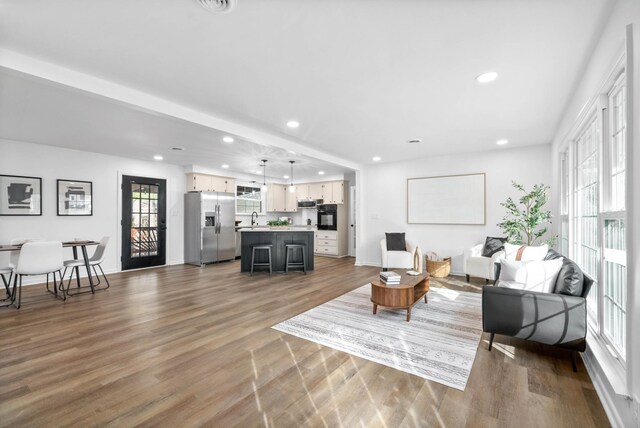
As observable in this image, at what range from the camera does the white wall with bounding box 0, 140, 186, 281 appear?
16.0 ft

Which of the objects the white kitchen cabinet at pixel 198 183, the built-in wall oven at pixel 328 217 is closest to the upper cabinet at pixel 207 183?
the white kitchen cabinet at pixel 198 183

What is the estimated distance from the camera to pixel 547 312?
92.4 inches

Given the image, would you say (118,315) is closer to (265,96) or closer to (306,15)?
(265,96)

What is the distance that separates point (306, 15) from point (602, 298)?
3009 millimetres

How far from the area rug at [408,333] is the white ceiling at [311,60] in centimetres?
253

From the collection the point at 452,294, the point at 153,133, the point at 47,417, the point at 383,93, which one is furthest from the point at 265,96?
the point at 452,294

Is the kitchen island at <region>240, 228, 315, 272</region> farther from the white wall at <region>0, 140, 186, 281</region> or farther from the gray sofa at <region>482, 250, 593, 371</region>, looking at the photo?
the gray sofa at <region>482, 250, 593, 371</region>

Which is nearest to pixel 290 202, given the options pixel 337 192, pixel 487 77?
pixel 337 192

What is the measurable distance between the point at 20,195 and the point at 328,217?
6.62 meters

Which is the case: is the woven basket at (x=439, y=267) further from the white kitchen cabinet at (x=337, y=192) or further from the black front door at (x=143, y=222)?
the black front door at (x=143, y=222)

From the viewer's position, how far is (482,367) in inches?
91.8

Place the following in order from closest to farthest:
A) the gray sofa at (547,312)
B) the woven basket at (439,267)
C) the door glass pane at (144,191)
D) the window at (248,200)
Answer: the gray sofa at (547,312) → the woven basket at (439,267) → the door glass pane at (144,191) → the window at (248,200)

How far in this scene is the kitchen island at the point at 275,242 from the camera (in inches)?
245

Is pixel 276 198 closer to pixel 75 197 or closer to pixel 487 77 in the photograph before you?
pixel 75 197
